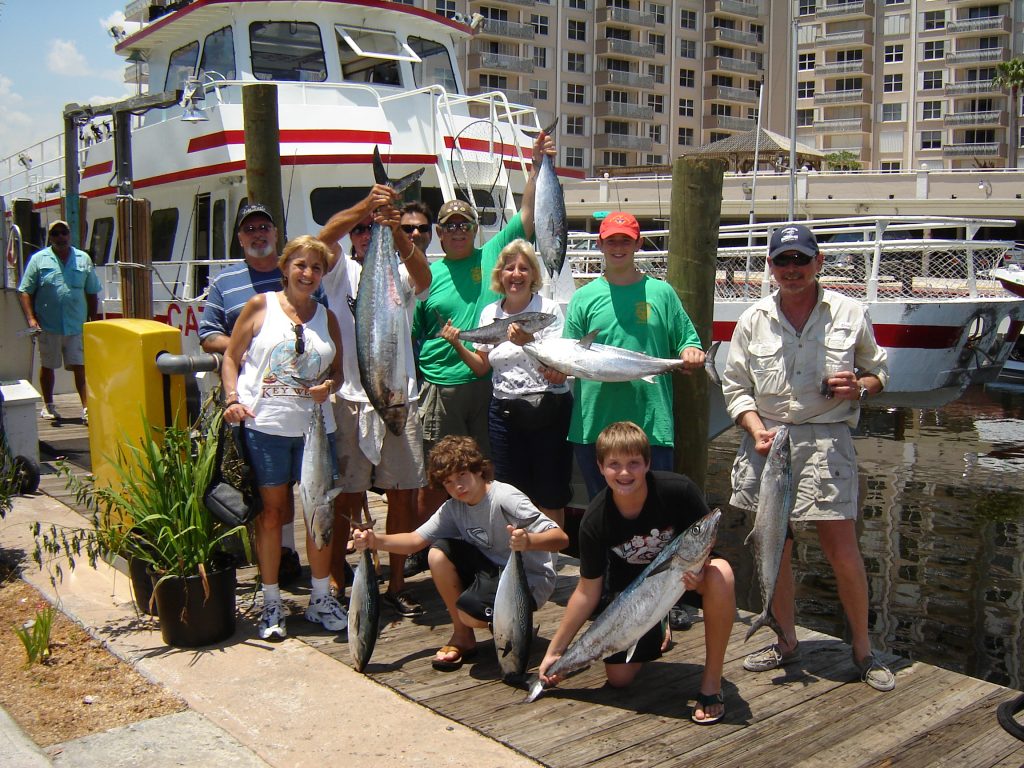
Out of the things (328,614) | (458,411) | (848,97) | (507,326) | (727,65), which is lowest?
(328,614)

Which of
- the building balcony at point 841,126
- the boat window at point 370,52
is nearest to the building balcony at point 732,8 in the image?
the building balcony at point 841,126

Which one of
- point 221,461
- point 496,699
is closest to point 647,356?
point 496,699

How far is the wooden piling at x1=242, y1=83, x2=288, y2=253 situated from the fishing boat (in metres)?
3.39

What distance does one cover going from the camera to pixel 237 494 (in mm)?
4207

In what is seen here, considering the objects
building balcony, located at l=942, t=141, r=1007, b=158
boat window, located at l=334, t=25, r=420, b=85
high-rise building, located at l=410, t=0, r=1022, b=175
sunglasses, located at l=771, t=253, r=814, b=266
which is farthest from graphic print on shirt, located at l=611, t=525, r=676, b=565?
building balcony, located at l=942, t=141, r=1007, b=158

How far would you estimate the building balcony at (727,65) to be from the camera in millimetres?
73938

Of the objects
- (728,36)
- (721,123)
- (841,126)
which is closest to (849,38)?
(841,126)

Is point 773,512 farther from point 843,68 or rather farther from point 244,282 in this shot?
point 843,68

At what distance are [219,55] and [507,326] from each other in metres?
8.43

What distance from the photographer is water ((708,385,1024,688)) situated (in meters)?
6.31

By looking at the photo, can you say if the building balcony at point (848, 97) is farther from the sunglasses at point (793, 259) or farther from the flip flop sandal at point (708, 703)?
the flip flop sandal at point (708, 703)

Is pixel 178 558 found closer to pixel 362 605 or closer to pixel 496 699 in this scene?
pixel 362 605

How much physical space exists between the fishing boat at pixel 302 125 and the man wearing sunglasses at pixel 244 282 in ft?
→ 15.4

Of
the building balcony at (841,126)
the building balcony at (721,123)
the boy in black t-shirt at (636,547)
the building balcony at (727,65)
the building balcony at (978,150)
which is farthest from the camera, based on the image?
the building balcony at (721,123)
